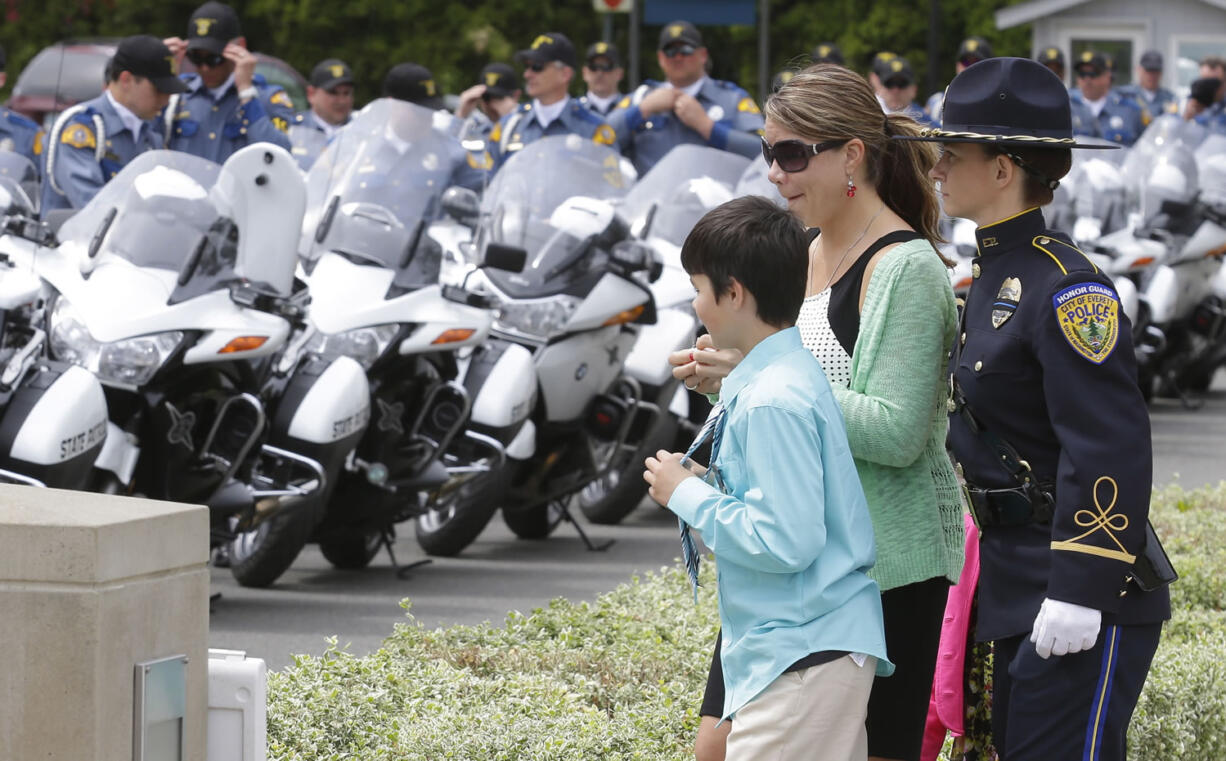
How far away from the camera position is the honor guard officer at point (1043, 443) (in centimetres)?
302

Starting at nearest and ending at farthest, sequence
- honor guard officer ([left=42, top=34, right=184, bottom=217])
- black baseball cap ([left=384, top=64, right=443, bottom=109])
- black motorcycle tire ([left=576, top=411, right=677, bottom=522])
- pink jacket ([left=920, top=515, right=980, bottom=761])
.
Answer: pink jacket ([left=920, top=515, right=980, bottom=761]) < honor guard officer ([left=42, top=34, right=184, bottom=217]) < black motorcycle tire ([left=576, top=411, right=677, bottom=522]) < black baseball cap ([left=384, top=64, right=443, bottom=109])

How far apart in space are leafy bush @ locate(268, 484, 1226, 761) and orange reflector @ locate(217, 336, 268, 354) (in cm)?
172

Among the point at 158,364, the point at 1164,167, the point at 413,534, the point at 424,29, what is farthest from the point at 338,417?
the point at 424,29

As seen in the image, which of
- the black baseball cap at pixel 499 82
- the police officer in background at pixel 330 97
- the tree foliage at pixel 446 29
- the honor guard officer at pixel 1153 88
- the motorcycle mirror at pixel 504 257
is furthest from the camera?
the tree foliage at pixel 446 29

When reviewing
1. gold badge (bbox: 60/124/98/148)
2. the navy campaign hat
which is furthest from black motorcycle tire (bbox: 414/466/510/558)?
the navy campaign hat

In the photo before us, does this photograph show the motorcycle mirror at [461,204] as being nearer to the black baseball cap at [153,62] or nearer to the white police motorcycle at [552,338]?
the white police motorcycle at [552,338]

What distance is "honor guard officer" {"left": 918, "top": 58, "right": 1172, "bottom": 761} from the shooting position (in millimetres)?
3023

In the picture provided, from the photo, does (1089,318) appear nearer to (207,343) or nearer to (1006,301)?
(1006,301)

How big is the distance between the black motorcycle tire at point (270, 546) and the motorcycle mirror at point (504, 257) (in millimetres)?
1145

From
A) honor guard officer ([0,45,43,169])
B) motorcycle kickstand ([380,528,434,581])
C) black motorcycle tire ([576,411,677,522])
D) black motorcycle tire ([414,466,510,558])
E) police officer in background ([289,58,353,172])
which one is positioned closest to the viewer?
motorcycle kickstand ([380,528,434,581])

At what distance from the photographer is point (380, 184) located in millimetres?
7973

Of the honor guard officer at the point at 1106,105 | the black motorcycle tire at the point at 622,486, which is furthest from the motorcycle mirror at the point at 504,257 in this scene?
the honor guard officer at the point at 1106,105

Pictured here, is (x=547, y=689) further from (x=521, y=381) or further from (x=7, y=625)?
(x=521, y=381)

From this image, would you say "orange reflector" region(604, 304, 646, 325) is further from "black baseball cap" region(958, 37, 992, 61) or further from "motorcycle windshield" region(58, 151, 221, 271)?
"black baseball cap" region(958, 37, 992, 61)
